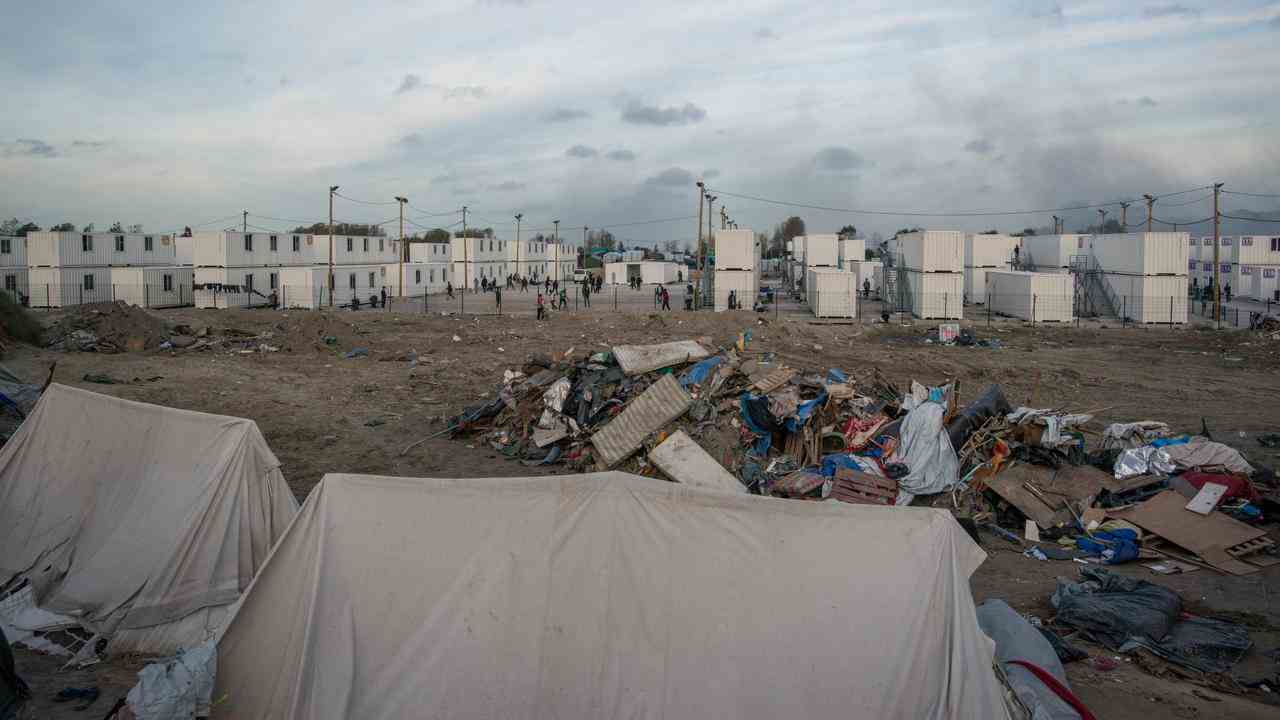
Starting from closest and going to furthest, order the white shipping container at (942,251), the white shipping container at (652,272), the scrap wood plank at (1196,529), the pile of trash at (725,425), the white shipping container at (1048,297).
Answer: the scrap wood plank at (1196,529) → the pile of trash at (725,425) → the white shipping container at (1048,297) → the white shipping container at (942,251) → the white shipping container at (652,272)

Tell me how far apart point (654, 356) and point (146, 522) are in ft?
29.8

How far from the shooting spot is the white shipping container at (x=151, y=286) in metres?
43.4

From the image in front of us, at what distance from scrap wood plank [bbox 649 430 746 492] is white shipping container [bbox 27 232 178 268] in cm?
4460

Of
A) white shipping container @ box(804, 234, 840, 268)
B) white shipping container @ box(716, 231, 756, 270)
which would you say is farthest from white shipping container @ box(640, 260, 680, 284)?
white shipping container @ box(716, 231, 756, 270)

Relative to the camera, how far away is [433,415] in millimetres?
17922

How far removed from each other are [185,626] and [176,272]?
4430 cm

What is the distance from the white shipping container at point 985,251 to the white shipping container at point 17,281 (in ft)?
174

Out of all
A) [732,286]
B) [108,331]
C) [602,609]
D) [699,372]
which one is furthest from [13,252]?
[602,609]

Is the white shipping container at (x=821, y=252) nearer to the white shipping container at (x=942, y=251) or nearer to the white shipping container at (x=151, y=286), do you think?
the white shipping container at (x=942, y=251)

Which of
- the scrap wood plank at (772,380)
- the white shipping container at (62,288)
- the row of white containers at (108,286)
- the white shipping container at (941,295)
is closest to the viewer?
the scrap wood plank at (772,380)

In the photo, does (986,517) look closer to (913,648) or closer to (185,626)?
(913,648)

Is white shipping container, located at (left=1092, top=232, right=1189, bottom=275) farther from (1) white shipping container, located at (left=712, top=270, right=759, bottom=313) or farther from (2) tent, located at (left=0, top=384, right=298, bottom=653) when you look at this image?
(2) tent, located at (left=0, top=384, right=298, bottom=653)

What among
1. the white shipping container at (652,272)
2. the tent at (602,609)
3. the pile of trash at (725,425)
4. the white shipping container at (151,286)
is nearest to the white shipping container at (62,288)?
the white shipping container at (151,286)

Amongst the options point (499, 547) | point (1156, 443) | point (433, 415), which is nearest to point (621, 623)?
point (499, 547)
